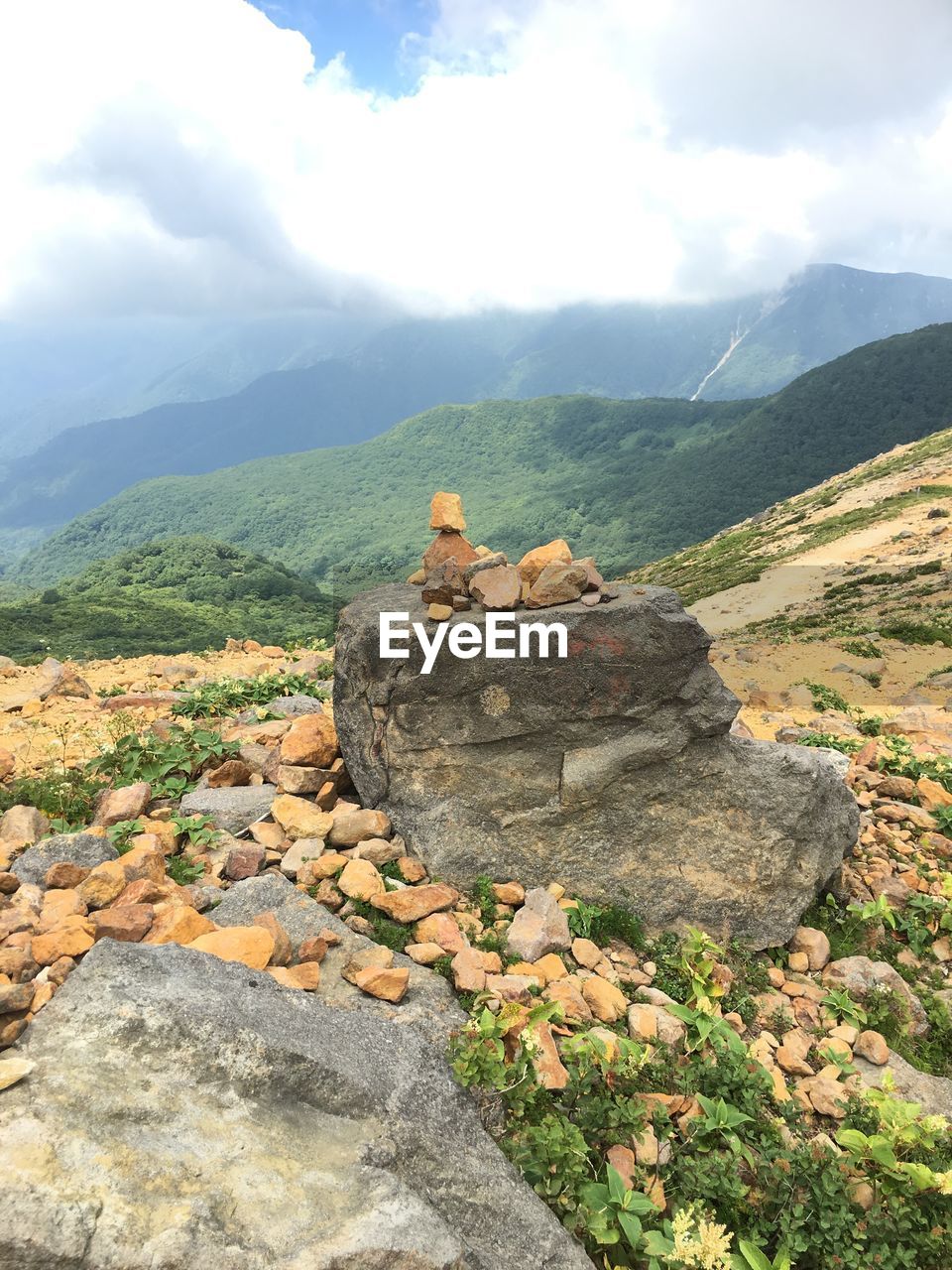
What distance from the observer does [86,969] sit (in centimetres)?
447

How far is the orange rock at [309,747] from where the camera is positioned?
9.00 m

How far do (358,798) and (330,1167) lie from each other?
4916mm

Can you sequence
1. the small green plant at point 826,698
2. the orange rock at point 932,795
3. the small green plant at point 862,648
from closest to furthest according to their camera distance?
the orange rock at point 932,795
the small green plant at point 826,698
the small green plant at point 862,648

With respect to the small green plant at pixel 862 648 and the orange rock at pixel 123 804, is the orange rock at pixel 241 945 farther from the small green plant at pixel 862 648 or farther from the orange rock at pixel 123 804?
the small green plant at pixel 862 648

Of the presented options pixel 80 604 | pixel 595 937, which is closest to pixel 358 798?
pixel 595 937

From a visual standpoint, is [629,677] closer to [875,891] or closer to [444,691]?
[444,691]

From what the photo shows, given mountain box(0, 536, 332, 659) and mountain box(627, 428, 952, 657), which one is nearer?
mountain box(627, 428, 952, 657)

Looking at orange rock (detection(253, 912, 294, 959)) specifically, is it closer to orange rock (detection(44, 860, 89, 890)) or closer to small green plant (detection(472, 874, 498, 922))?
orange rock (detection(44, 860, 89, 890))

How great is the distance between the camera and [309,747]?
9.05 meters

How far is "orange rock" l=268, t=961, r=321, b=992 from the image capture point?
535 centimetres

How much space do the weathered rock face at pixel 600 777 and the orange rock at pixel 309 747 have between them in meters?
1.28

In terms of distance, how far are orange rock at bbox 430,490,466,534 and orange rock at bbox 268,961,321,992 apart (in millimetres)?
5314

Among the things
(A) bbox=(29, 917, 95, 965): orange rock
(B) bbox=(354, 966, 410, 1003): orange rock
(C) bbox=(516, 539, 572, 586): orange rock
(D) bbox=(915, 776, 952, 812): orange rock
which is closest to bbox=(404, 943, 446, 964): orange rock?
(B) bbox=(354, 966, 410, 1003): orange rock

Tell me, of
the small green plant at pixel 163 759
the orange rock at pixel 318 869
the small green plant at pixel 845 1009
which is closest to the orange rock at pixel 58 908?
the orange rock at pixel 318 869
